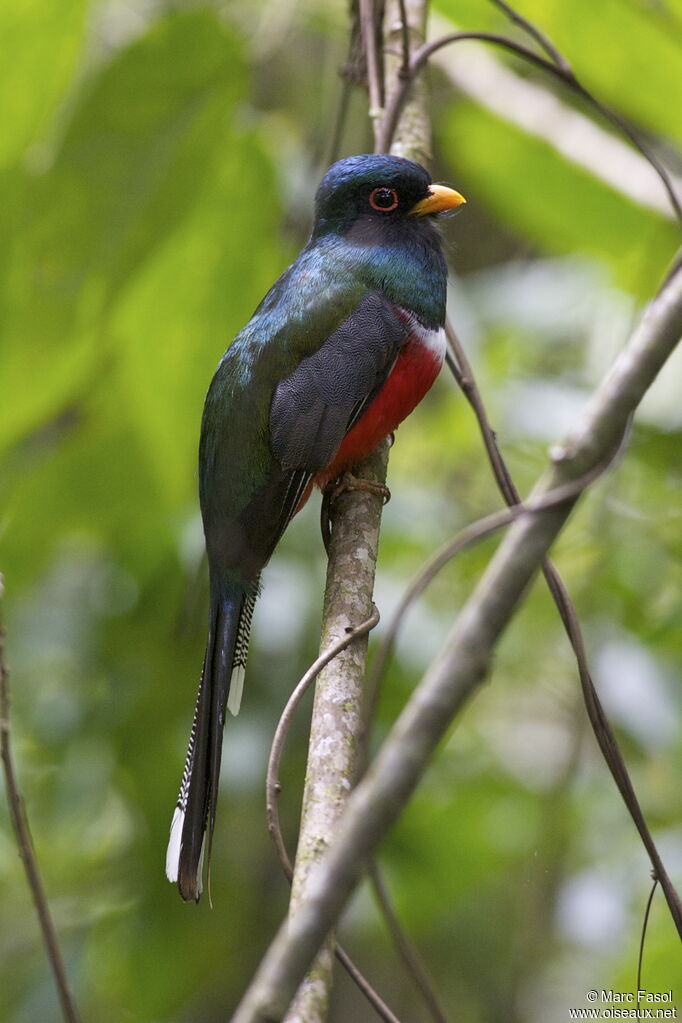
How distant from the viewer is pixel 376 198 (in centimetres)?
319

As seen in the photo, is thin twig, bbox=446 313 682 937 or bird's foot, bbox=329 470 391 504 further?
bird's foot, bbox=329 470 391 504

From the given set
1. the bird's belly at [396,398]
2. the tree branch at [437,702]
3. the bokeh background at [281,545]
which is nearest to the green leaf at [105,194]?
the bokeh background at [281,545]

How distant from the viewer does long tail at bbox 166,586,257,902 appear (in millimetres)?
2297

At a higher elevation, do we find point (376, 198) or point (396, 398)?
point (376, 198)

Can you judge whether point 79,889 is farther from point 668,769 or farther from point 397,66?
point 397,66

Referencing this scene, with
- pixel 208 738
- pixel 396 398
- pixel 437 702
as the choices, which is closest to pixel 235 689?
pixel 208 738

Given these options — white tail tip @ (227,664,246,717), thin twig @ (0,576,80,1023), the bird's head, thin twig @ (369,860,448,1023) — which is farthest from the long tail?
the bird's head

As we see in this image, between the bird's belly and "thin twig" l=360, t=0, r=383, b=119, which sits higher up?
"thin twig" l=360, t=0, r=383, b=119

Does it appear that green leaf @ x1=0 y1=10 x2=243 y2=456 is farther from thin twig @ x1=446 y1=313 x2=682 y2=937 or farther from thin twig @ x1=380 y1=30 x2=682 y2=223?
thin twig @ x1=446 y1=313 x2=682 y2=937

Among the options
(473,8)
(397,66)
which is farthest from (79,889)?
(473,8)

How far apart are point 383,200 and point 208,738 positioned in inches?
61.2

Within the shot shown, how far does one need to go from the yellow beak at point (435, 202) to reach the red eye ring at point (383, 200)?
0.20ft

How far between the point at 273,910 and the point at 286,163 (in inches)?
89.3

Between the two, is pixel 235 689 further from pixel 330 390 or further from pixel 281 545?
pixel 281 545
